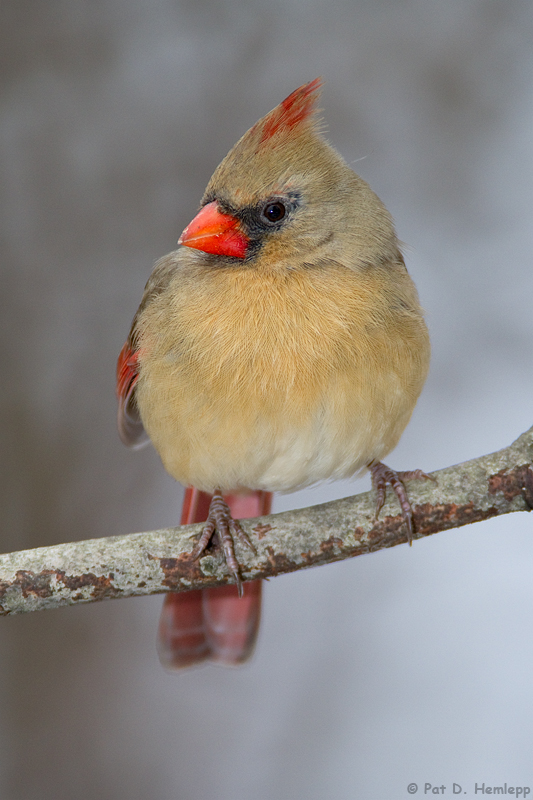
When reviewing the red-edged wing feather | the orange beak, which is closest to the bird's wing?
the red-edged wing feather

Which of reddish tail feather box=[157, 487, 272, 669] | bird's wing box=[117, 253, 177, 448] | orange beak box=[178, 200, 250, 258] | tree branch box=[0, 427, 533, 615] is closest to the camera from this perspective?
tree branch box=[0, 427, 533, 615]

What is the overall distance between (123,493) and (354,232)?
141 cm

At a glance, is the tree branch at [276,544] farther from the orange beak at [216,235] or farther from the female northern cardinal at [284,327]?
the orange beak at [216,235]

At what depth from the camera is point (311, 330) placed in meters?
1.80

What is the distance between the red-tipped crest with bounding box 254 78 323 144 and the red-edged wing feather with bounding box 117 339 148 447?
62 centimetres

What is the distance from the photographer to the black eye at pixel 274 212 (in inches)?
71.7

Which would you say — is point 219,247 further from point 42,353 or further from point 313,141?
point 42,353

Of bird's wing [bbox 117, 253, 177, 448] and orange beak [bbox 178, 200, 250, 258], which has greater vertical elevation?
bird's wing [bbox 117, 253, 177, 448]

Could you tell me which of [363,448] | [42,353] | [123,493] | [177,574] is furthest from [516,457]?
[42,353]

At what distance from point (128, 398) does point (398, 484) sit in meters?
0.82

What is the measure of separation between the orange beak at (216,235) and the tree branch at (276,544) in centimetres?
58

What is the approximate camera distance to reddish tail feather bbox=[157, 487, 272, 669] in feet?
7.51

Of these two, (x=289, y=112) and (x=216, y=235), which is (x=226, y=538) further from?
(x=289, y=112)

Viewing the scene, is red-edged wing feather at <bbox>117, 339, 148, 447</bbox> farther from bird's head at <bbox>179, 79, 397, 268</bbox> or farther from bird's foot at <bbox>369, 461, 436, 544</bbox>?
bird's foot at <bbox>369, 461, 436, 544</bbox>
